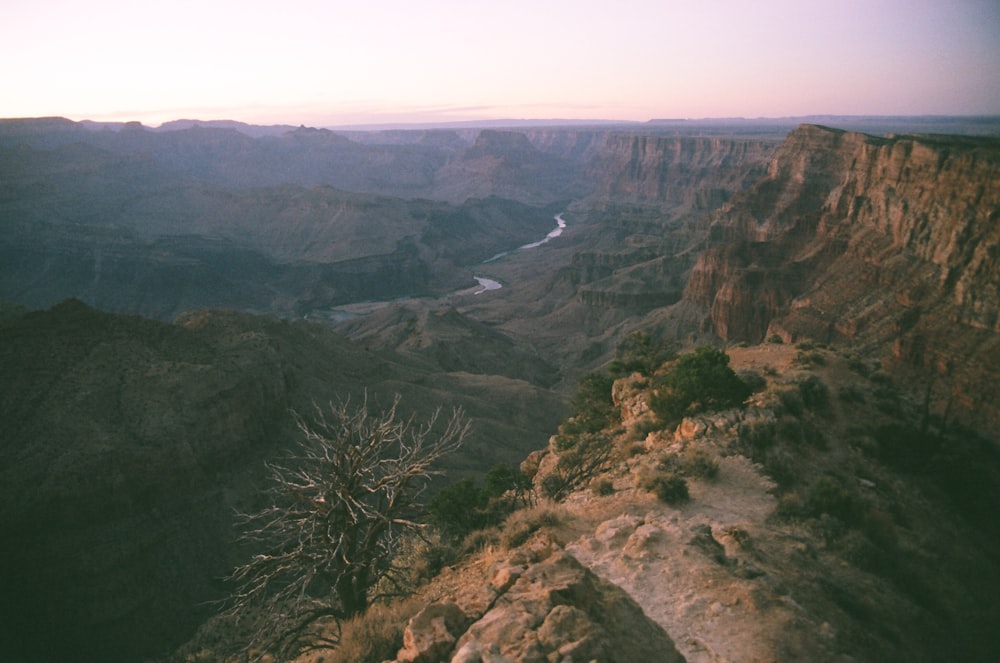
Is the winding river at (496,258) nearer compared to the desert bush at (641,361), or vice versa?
the desert bush at (641,361)

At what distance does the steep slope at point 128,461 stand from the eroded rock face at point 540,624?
74.2 feet

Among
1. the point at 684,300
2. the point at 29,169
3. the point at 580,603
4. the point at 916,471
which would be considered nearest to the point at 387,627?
the point at 580,603

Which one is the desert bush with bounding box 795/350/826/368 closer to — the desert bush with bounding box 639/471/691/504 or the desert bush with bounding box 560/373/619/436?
the desert bush with bounding box 560/373/619/436

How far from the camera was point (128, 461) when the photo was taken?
30797 mm

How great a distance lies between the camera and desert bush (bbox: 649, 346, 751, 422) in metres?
18.0

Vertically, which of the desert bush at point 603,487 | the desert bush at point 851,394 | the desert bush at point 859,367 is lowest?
the desert bush at point 603,487

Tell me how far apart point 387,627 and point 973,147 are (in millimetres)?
56175

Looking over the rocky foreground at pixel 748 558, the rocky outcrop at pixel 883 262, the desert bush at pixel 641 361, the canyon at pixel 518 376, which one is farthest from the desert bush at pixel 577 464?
the rocky outcrop at pixel 883 262

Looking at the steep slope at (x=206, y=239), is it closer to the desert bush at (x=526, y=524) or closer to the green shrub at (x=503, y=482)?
the green shrub at (x=503, y=482)

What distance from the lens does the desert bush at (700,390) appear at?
59.1ft

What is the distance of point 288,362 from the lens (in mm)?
45062

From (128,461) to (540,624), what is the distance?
3054 centimetres

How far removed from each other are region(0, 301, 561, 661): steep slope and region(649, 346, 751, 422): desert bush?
19984 millimetres

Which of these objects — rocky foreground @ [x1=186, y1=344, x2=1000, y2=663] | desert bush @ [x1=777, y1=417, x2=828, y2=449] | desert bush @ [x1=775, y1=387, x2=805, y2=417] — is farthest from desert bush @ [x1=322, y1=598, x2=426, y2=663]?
desert bush @ [x1=775, y1=387, x2=805, y2=417]
